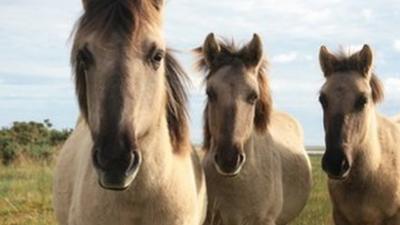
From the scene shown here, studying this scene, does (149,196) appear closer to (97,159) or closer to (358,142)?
(97,159)

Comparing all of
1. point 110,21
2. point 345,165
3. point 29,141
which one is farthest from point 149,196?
point 29,141

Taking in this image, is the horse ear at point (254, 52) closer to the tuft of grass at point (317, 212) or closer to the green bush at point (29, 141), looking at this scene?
the tuft of grass at point (317, 212)

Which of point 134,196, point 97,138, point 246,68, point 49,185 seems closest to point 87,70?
point 97,138

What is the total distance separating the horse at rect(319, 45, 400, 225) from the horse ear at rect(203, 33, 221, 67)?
131cm

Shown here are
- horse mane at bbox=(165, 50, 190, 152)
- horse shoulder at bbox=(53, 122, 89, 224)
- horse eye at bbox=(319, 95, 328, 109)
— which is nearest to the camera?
horse mane at bbox=(165, 50, 190, 152)

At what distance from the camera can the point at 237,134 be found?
5395 mm

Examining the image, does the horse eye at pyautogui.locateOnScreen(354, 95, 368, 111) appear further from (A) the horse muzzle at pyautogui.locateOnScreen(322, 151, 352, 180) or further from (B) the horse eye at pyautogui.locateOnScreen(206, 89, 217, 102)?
(B) the horse eye at pyautogui.locateOnScreen(206, 89, 217, 102)

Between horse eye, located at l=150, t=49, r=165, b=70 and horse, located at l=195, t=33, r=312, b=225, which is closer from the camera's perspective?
horse eye, located at l=150, t=49, r=165, b=70

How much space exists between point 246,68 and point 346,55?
152 cm

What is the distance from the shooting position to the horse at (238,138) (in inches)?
213

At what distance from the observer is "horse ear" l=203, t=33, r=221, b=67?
611cm

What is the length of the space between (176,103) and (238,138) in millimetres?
1207

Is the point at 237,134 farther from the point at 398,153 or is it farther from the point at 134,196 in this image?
the point at 398,153

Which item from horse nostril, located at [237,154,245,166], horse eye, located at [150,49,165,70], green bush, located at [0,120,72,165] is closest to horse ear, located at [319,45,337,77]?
horse nostril, located at [237,154,245,166]
